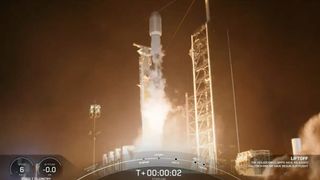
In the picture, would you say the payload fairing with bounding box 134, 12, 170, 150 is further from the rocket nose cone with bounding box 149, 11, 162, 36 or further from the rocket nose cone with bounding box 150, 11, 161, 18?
the rocket nose cone with bounding box 150, 11, 161, 18

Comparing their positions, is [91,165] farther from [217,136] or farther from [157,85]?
[157,85]

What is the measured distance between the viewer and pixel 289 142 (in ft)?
20.6

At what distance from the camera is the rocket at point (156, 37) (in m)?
6.27

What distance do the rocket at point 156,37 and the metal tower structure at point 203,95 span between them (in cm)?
60

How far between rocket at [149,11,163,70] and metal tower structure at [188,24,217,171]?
599 mm

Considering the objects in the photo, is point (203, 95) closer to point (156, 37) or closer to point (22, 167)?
point (156, 37)

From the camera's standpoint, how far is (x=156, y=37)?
723cm

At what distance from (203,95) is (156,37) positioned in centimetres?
132

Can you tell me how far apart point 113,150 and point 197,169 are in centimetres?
115

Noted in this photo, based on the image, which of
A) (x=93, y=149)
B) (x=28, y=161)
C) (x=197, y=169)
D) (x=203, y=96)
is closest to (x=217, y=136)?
(x=203, y=96)

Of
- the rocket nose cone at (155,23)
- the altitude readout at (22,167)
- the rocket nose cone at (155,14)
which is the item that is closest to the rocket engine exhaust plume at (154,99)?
the rocket nose cone at (155,23)

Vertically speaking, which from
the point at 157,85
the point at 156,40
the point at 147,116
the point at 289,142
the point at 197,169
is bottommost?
the point at 197,169

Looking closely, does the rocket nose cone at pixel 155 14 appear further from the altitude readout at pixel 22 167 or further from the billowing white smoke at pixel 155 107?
the altitude readout at pixel 22 167

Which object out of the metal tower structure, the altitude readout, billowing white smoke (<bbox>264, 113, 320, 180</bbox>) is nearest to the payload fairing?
the metal tower structure
